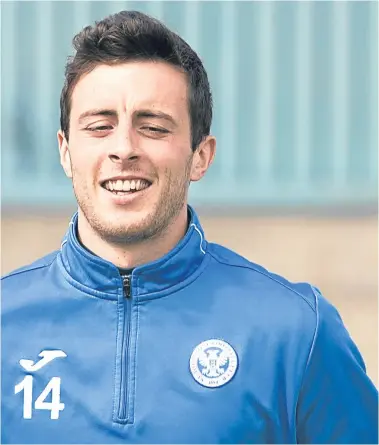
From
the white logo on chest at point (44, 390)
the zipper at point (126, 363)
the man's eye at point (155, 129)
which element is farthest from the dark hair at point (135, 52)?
the white logo on chest at point (44, 390)

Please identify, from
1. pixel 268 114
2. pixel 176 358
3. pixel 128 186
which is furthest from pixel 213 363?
pixel 268 114

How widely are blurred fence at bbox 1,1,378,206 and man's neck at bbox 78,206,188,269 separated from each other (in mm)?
4613

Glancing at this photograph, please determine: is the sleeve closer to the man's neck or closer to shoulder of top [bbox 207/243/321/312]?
shoulder of top [bbox 207/243/321/312]

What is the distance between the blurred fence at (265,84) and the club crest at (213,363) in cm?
475

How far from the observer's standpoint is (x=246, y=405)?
2.50 metres

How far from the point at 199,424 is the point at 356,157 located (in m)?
5.08

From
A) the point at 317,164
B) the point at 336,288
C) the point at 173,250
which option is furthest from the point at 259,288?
the point at 317,164

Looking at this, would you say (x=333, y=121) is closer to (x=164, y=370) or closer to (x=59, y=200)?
(x=59, y=200)

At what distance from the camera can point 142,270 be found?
2596 mm

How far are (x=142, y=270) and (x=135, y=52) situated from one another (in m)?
0.49

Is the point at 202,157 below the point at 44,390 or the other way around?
the other way around

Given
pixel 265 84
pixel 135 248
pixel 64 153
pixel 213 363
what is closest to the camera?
pixel 213 363

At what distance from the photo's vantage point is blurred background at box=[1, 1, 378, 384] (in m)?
7.30

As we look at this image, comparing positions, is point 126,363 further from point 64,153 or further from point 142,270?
point 64,153
